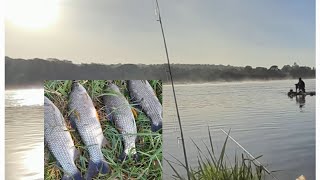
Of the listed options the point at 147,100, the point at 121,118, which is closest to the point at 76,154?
the point at 121,118

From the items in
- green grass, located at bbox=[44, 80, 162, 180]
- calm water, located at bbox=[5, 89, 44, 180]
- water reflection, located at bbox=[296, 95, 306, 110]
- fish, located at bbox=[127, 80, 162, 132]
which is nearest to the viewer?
calm water, located at bbox=[5, 89, 44, 180]

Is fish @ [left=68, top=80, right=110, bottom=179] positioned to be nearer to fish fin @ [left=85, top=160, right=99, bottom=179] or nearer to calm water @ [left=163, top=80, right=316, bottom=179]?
fish fin @ [left=85, top=160, right=99, bottom=179]

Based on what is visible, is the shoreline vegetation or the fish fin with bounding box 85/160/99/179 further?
the shoreline vegetation

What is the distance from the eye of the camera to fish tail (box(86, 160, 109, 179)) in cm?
288

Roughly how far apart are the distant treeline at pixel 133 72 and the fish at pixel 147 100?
0.17ft

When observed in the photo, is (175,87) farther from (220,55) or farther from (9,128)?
(9,128)

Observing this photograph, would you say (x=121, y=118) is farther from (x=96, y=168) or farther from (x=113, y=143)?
(x=96, y=168)

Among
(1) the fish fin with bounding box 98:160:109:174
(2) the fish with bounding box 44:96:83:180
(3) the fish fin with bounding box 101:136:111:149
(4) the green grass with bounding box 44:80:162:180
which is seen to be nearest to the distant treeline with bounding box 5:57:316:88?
(4) the green grass with bounding box 44:80:162:180

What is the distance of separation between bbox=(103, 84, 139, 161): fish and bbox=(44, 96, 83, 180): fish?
28 centimetres

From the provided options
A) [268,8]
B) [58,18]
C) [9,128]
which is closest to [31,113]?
[9,128]

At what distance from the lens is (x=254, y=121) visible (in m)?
3.23

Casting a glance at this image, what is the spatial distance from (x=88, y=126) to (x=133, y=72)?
43 centimetres

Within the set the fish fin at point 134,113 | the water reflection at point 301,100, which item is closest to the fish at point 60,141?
the fish fin at point 134,113
